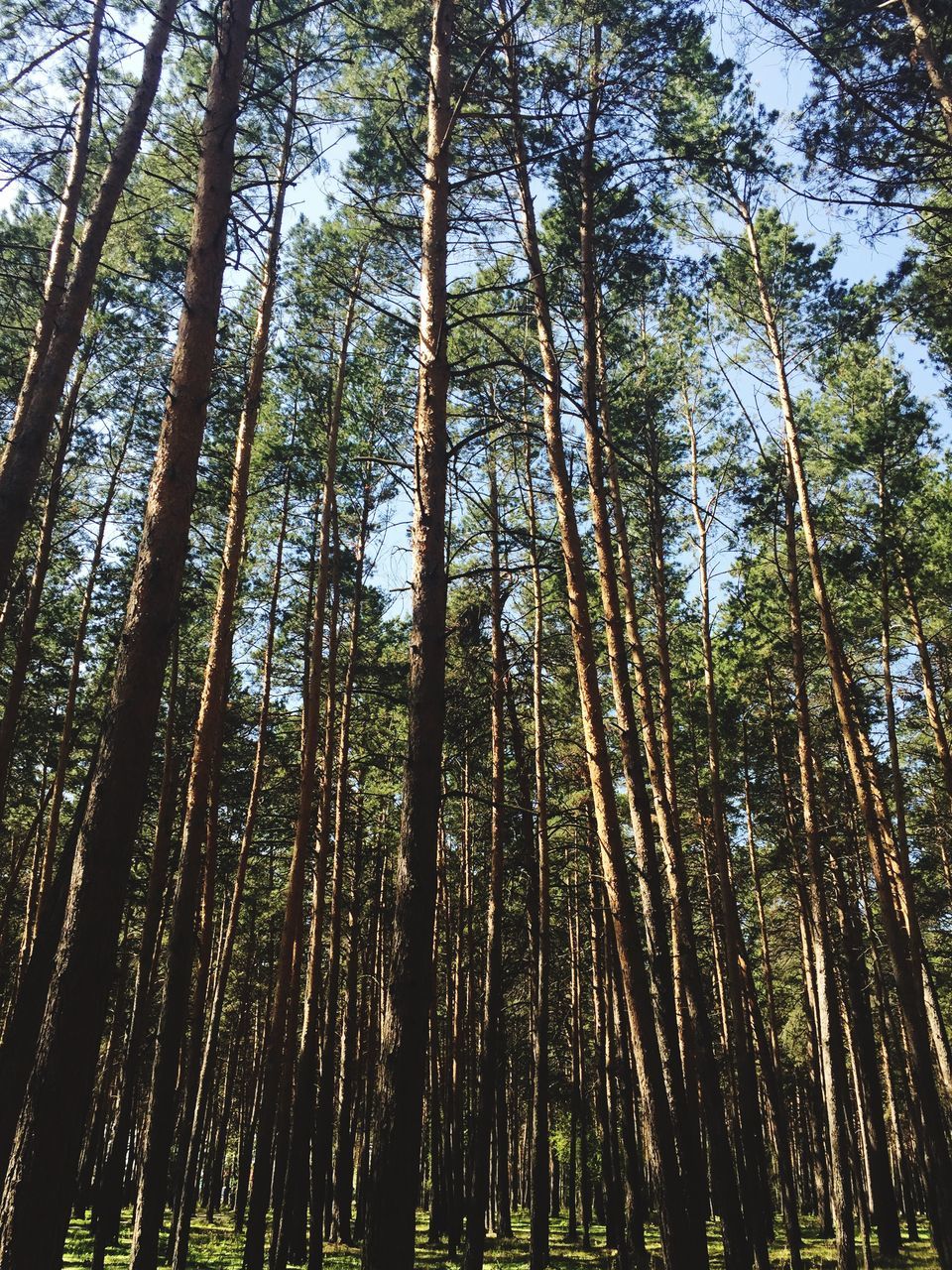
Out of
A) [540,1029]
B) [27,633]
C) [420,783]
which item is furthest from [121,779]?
[540,1029]

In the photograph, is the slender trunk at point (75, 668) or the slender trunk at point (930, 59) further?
the slender trunk at point (75, 668)

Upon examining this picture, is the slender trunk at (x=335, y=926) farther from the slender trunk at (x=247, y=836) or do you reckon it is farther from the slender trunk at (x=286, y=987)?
the slender trunk at (x=247, y=836)

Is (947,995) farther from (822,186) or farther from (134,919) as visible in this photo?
(822,186)

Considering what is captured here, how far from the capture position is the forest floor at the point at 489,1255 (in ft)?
40.4

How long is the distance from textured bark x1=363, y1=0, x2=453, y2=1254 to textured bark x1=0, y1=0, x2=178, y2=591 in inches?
96.0

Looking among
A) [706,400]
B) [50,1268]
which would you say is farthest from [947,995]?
[50,1268]

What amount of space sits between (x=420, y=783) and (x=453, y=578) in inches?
52.5

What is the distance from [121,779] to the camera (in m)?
4.26

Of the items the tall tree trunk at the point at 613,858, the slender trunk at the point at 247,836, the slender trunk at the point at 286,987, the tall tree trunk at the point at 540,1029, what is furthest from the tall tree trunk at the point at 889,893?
the slender trunk at the point at 247,836

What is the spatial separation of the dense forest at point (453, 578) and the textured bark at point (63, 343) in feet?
0.15

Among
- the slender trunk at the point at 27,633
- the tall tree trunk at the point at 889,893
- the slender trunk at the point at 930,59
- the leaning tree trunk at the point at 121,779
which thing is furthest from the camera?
the tall tree trunk at the point at 889,893

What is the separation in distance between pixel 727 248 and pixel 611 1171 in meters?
18.1

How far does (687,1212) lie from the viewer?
628 centimetres

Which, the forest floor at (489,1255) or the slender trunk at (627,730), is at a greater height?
the slender trunk at (627,730)
